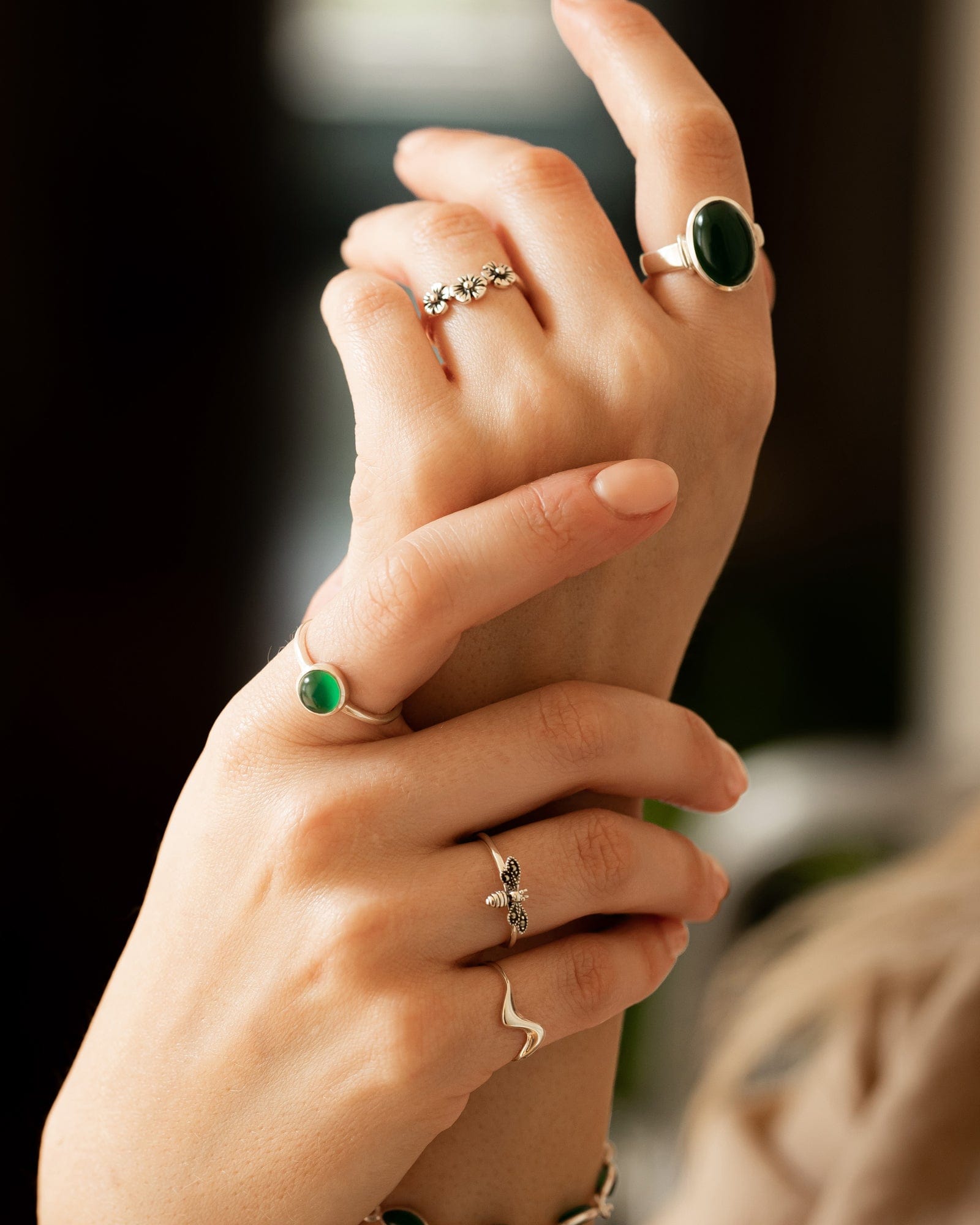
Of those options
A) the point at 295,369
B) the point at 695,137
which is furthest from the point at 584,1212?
the point at 295,369

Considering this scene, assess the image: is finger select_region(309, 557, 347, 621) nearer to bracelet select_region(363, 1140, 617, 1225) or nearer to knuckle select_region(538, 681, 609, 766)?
knuckle select_region(538, 681, 609, 766)

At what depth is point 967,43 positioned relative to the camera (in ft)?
7.66

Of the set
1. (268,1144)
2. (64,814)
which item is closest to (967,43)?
(64,814)

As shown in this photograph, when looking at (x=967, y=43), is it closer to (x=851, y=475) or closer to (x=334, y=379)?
(x=851, y=475)

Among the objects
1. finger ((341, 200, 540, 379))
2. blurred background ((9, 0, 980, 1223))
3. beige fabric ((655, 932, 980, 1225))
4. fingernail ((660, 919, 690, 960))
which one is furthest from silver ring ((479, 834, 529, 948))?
blurred background ((9, 0, 980, 1223))

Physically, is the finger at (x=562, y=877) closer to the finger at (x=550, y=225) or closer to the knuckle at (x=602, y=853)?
the knuckle at (x=602, y=853)

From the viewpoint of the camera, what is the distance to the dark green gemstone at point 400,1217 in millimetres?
606

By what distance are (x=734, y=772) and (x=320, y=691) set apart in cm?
22

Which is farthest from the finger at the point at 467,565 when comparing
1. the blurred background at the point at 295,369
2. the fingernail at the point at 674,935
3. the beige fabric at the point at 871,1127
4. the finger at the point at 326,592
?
the blurred background at the point at 295,369

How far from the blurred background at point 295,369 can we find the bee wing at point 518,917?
181 centimetres

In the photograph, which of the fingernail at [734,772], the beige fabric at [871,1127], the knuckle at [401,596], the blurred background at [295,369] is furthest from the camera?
the blurred background at [295,369]

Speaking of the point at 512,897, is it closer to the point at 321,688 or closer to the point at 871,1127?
the point at 321,688

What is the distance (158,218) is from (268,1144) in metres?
2.09

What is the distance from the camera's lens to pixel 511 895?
0.52 meters
